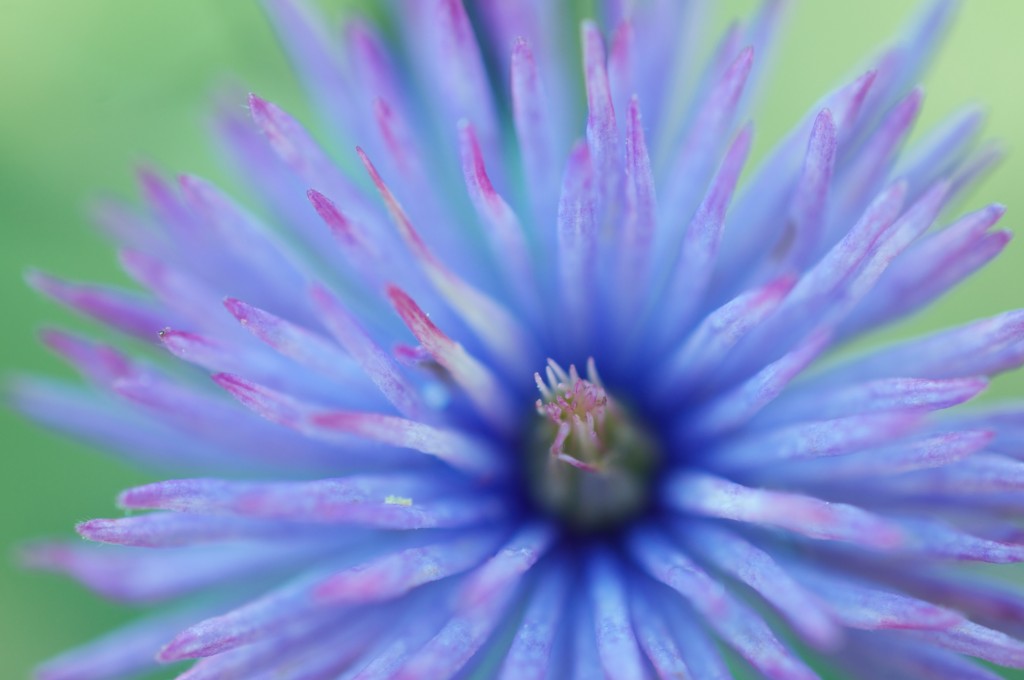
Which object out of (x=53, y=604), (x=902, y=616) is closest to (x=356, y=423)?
(x=902, y=616)

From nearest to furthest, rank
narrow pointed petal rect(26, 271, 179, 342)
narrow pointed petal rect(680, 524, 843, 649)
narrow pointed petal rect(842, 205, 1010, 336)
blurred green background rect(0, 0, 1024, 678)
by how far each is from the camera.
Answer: narrow pointed petal rect(680, 524, 843, 649), narrow pointed petal rect(842, 205, 1010, 336), narrow pointed petal rect(26, 271, 179, 342), blurred green background rect(0, 0, 1024, 678)

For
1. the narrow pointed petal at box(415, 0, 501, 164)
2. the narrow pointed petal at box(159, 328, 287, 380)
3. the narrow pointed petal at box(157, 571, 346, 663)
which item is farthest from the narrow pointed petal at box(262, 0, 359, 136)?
the narrow pointed petal at box(157, 571, 346, 663)

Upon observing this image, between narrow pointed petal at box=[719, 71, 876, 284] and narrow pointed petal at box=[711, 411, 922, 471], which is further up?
narrow pointed petal at box=[719, 71, 876, 284]

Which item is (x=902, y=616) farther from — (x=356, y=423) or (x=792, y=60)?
(x=792, y=60)

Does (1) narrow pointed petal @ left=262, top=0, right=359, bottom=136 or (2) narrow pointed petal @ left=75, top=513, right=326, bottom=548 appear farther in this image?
(1) narrow pointed petal @ left=262, top=0, right=359, bottom=136

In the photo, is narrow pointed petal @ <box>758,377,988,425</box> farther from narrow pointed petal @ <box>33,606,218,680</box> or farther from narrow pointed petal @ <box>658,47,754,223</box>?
narrow pointed petal @ <box>33,606,218,680</box>

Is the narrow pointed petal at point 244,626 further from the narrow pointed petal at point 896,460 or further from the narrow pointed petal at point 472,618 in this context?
the narrow pointed petal at point 896,460
